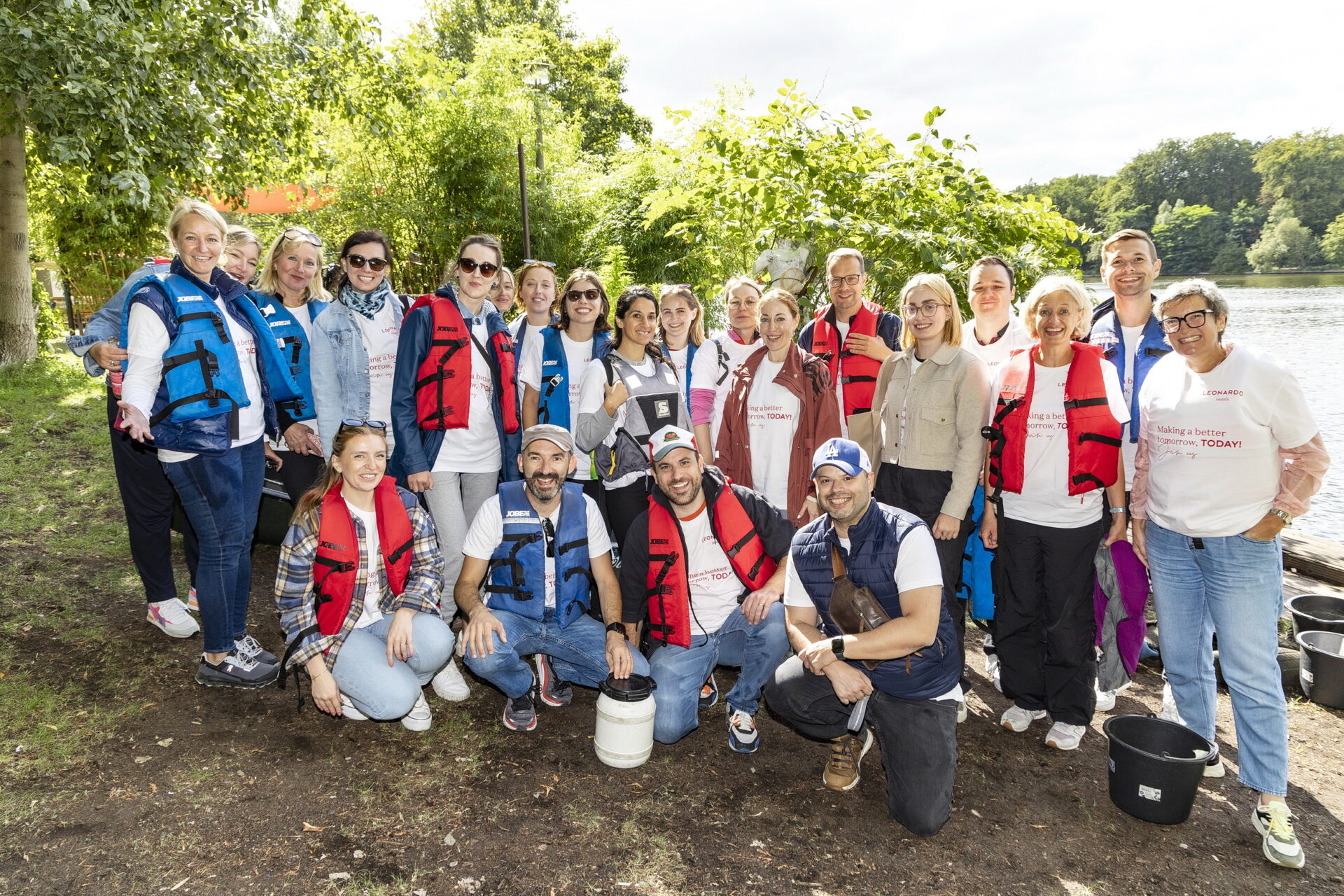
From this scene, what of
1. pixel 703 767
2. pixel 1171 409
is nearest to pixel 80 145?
pixel 703 767

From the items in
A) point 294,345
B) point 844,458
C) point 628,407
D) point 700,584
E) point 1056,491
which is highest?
point 294,345

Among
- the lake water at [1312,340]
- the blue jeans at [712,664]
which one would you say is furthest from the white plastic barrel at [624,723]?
the lake water at [1312,340]

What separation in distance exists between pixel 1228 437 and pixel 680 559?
244 centimetres

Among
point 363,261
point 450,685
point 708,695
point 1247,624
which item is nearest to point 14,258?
point 363,261

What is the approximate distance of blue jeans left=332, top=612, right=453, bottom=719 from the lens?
12.1ft

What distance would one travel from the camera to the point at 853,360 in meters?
4.65

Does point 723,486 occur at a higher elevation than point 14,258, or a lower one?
lower

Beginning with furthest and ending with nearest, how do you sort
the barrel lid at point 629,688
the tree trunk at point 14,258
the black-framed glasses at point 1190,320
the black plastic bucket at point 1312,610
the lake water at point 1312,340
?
the tree trunk at point 14,258
the lake water at point 1312,340
the black plastic bucket at point 1312,610
the barrel lid at point 629,688
the black-framed glasses at point 1190,320

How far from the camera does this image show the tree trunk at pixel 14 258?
12070 mm

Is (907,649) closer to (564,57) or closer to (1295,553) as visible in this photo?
(1295,553)

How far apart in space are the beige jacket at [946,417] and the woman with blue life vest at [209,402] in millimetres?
3337

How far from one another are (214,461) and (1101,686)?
4.82 m

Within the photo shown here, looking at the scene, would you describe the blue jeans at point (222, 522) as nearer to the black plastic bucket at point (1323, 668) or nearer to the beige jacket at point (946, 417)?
the beige jacket at point (946, 417)

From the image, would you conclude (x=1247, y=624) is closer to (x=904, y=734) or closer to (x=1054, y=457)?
(x=1054, y=457)
